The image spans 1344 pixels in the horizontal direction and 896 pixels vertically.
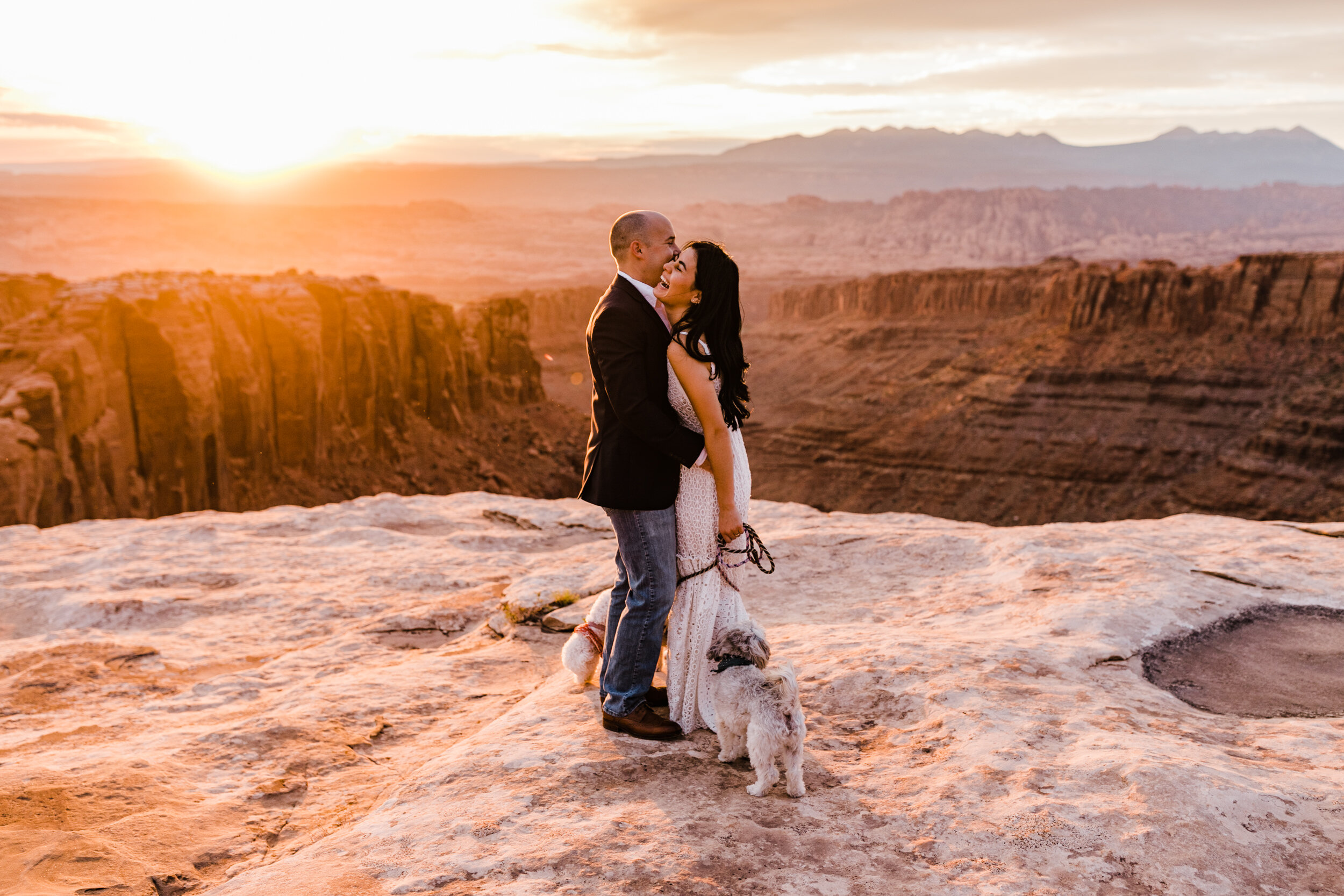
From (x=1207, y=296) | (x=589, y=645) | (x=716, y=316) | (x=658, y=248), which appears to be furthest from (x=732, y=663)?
(x=1207, y=296)

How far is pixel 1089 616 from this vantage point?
463 centimetres

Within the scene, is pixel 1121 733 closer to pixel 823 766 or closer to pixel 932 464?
pixel 823 766

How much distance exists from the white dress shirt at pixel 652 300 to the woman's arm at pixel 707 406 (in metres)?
0.04

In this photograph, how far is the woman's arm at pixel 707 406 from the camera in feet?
10.9

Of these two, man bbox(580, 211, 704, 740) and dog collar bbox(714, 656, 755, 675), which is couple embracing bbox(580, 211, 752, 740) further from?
dog collar bbox(714, 656, 755, 675)

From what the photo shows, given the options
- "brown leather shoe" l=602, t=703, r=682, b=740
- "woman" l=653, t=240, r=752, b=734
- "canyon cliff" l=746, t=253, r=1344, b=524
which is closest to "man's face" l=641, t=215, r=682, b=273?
"woman" l=653, t=240, r=752, b=734

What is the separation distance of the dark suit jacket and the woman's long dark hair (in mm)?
135

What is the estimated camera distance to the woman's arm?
131 inches

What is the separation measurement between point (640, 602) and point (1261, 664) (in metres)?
2.98

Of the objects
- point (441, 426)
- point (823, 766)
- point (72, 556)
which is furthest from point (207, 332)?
point (823, 766)

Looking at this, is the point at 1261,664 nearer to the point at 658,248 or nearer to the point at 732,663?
the point at 732,663

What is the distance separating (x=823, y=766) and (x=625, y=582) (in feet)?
3.41

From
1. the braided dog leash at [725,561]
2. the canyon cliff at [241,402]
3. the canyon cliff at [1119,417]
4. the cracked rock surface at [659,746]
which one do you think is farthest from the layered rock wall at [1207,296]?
the braided dog leash at [725,561]

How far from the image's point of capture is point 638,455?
3.39m
